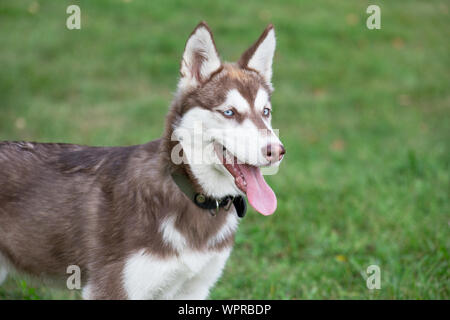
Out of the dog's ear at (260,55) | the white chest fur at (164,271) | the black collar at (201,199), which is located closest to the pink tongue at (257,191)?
the black collar at (201,199)

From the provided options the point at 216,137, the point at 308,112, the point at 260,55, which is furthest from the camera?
the point at 308,112

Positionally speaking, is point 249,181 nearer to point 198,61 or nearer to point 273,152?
point 273,152

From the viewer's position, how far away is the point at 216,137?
2.69 metres

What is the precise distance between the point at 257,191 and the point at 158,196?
1.86ft

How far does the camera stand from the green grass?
164 inches

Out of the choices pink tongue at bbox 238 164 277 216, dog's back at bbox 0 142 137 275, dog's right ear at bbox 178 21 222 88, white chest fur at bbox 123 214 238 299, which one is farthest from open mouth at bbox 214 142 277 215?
dog's back at bbox 0 142 137 275

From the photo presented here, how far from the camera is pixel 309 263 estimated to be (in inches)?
166

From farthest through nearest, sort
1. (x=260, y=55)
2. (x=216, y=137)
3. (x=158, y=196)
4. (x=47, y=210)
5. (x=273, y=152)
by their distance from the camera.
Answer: (x=260, y=55) → (x=47, y=210) → (x=158, y=196) → (x=216, y=137) → (x=273, y=152)

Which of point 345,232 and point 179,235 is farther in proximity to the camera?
point 345,232

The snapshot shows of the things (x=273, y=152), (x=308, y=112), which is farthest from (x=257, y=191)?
(x=308, y=112)
